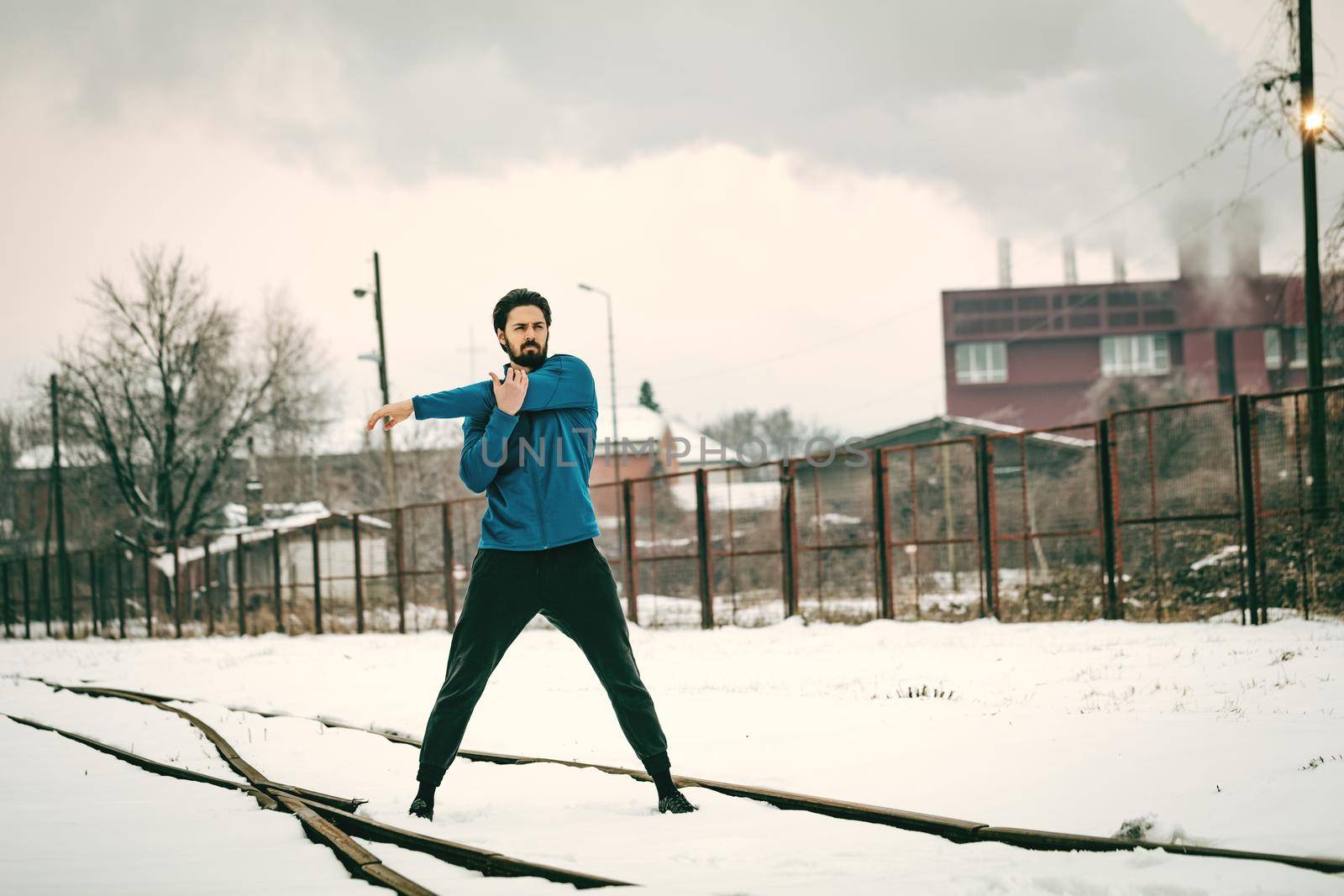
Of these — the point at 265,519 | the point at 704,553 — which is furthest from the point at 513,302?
the point at 265,519

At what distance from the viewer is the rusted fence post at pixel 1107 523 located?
44.5 ft

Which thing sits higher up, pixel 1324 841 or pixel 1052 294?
pixel 1052 294

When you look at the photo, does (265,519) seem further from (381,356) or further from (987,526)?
(987,526)

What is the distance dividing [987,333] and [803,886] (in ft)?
219

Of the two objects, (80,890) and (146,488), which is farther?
(146,488)

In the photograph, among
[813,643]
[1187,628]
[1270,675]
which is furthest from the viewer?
[813,643]

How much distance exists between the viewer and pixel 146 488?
4497 cm

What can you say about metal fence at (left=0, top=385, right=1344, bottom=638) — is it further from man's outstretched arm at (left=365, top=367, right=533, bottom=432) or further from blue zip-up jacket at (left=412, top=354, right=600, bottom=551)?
man's outstretched arm at (left=365, top=367, right=533, bottom=432)

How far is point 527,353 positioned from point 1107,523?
406 inches

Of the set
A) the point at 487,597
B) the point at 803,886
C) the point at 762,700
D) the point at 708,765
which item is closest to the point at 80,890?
the point at 487,597

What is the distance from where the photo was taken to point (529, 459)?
15.6 feet

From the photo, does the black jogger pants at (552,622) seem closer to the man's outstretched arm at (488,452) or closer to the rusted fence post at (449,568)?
the man's outstretched arm at (488,452)

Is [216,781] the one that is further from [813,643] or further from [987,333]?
[987,333]

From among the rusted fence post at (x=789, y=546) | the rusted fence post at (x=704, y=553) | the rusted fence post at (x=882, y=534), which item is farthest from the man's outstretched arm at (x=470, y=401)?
the rusted fence post at (x=704, y=553)
